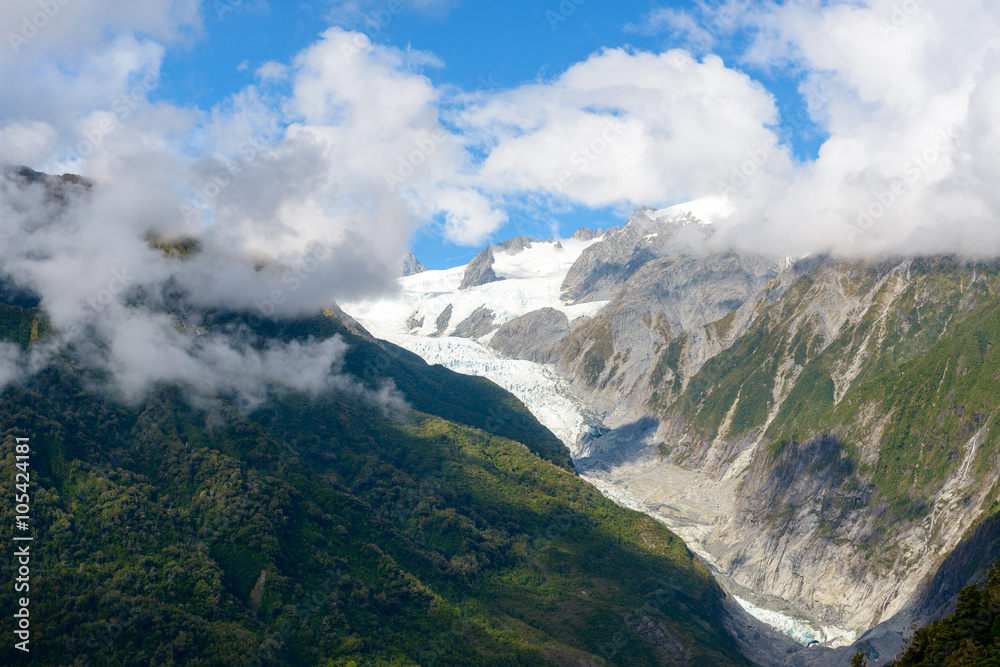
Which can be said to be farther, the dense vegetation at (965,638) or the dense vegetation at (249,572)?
the dense vegetation at (249,572)

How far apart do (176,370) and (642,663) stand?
11456cm

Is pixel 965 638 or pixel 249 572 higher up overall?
pixel 965 638

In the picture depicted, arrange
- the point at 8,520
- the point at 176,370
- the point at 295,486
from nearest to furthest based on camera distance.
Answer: the point at 8,520, the point at 295,486, the point at 176,370

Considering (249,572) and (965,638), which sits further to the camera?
(249,572)

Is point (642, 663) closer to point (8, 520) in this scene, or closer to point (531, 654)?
point (531, 654)

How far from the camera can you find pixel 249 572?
15125 cm

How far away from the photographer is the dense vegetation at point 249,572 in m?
132

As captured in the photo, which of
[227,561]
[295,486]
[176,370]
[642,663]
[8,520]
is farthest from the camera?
[176,370]

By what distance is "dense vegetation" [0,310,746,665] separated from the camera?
131500 millimetres

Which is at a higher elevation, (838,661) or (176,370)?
(176,370)

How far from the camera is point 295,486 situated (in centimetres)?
17750

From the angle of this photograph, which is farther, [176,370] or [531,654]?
[176,370]

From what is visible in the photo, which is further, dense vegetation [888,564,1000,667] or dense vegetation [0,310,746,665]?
dense vegetation [0,310,746,665]

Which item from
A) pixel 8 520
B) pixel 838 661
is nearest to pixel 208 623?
pixel 8 520
